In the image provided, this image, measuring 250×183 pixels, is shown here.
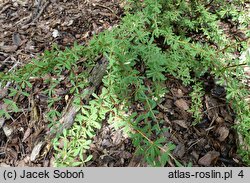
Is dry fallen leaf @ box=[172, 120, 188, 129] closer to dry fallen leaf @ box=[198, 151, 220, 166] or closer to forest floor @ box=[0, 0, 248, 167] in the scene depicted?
forest floor @ box=[0, 0, 248, 167]

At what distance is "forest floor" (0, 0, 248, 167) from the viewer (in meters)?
2.92

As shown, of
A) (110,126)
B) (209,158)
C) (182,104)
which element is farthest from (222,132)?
(110,126)

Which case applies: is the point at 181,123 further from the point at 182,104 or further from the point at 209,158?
the point at 209,158

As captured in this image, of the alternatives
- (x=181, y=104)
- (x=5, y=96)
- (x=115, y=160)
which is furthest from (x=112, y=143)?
(x=5, y=96)

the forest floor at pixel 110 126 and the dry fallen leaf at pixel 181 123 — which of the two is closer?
the forest floor at pixel 110 126

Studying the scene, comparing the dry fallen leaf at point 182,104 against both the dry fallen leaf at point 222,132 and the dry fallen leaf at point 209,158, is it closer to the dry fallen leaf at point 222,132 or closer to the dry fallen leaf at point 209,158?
the dry fallen leaf at point 222,132

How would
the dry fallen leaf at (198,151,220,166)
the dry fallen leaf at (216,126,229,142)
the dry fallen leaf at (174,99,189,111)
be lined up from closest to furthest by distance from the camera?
the dry fallen leaf at (198,151,220,166), the dry fallen leaf at (216,126,229,142), the dry fallen leaf at (174,99,189,111)

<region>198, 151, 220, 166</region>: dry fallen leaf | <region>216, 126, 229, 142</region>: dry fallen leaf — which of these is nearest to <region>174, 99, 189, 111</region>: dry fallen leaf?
<region>216, 126, 229, 142</region>: dry fallen leaf

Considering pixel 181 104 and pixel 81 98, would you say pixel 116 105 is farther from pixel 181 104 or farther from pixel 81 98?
pixel 181 104

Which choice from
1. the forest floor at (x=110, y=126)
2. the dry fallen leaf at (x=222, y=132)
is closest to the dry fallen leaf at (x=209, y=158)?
the forest floor at (x=110, y=126)

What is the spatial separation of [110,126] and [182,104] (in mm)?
849

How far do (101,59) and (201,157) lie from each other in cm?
153

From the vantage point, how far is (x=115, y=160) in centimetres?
291

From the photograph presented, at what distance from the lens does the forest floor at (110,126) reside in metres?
2.92
